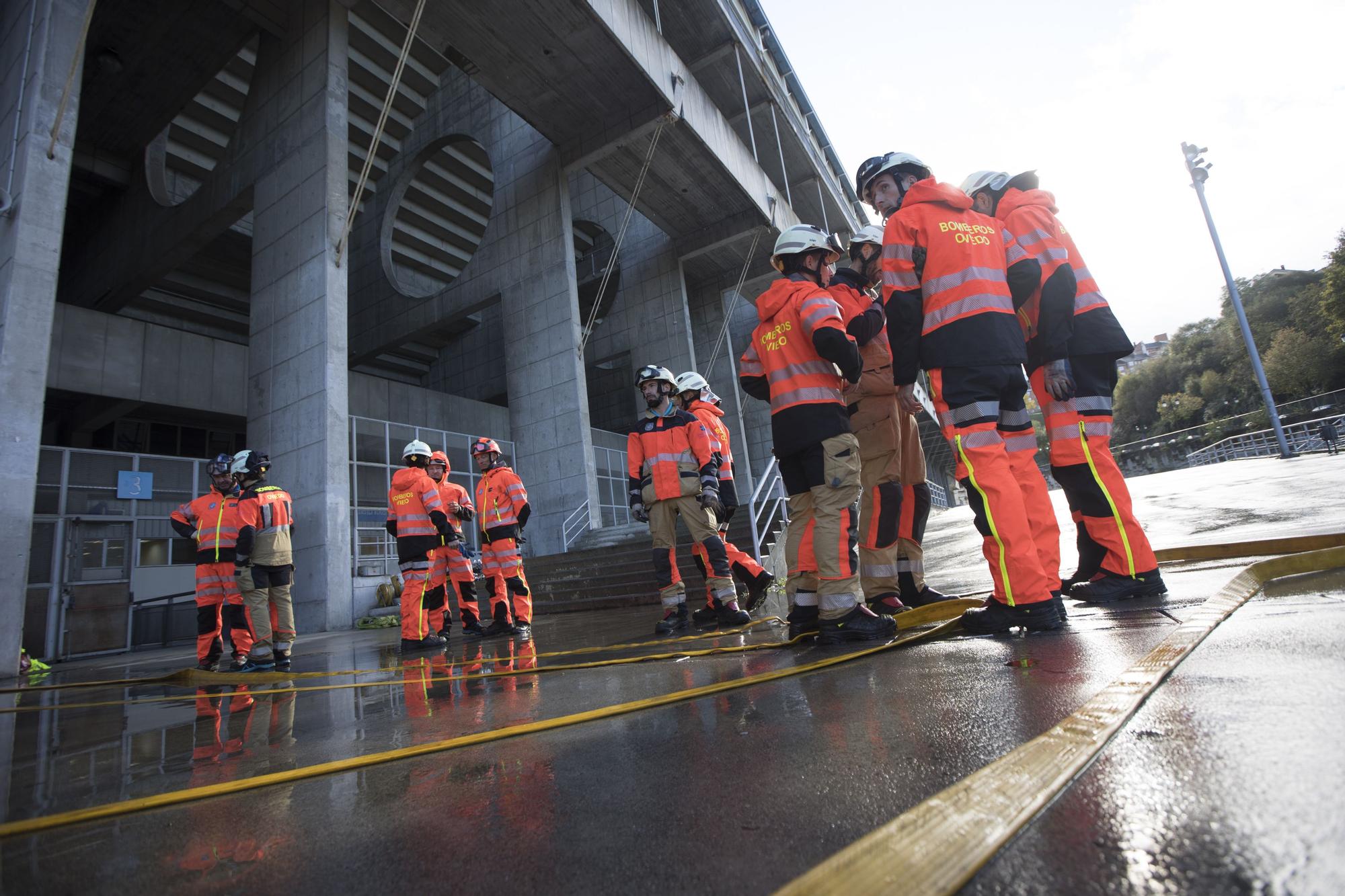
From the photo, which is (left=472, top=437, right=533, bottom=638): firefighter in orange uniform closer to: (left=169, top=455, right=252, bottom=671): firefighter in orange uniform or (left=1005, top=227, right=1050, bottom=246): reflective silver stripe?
(left=169, top=455, right=252, bottom=671): firefighter in orange uniform

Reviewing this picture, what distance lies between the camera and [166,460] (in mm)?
13391

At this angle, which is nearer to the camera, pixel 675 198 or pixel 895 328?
pixel 895 328

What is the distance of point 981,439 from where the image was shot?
113 inches

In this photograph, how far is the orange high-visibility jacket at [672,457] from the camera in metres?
5.22

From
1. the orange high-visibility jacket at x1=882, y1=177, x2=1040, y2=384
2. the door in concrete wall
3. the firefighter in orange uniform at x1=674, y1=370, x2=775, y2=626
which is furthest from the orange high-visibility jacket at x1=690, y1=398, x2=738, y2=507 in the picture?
the door in concrete wall

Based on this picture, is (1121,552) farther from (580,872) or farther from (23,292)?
(23,292)

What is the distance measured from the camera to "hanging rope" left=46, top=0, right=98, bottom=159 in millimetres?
8812

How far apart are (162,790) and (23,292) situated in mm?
10072

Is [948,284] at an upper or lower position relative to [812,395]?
upper

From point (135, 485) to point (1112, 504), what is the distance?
16.1 meters

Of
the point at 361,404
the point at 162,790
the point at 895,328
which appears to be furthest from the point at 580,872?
the point at 361,404

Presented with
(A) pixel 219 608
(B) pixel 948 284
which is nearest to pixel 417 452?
(A) pixel 219 608

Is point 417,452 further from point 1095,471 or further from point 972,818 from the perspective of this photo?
point 972,818

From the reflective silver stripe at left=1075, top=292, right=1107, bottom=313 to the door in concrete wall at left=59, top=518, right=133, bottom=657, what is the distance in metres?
15.3
